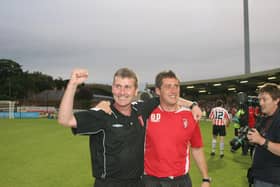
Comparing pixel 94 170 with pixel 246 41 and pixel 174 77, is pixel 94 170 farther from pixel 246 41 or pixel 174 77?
pixel 246 41

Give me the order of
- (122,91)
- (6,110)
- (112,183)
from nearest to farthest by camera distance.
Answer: (112,183) → (122,91) → (6,110)

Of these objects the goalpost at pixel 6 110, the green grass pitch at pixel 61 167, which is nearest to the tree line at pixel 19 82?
the goalpost at pixel 6 110

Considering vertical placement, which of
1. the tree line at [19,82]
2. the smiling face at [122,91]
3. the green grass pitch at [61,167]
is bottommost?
the green grass pitch at [61,167]

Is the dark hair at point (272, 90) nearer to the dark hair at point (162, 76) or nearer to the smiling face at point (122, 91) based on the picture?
the dark hair at point (162, 76)

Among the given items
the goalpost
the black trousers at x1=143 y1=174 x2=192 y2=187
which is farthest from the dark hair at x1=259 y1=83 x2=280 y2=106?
the goalpost

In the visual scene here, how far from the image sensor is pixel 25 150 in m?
12.4

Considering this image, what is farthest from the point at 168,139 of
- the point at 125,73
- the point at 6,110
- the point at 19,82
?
the point at 19,82

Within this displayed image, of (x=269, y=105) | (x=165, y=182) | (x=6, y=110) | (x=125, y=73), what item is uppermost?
(x=125, y=73)

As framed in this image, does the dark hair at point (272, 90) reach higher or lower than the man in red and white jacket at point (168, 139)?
higher

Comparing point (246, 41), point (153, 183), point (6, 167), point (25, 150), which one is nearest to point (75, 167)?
point (6, 167)

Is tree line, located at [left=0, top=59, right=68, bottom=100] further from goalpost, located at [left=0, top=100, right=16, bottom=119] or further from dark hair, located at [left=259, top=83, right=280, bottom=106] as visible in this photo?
dark hair, located at [left=259, top=83, right=280, bottom=106]

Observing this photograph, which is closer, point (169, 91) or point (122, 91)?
point (122, 91)

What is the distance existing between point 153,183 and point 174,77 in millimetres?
1153

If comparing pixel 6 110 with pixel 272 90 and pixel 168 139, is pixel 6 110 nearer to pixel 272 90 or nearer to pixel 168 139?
pixel 168 139
